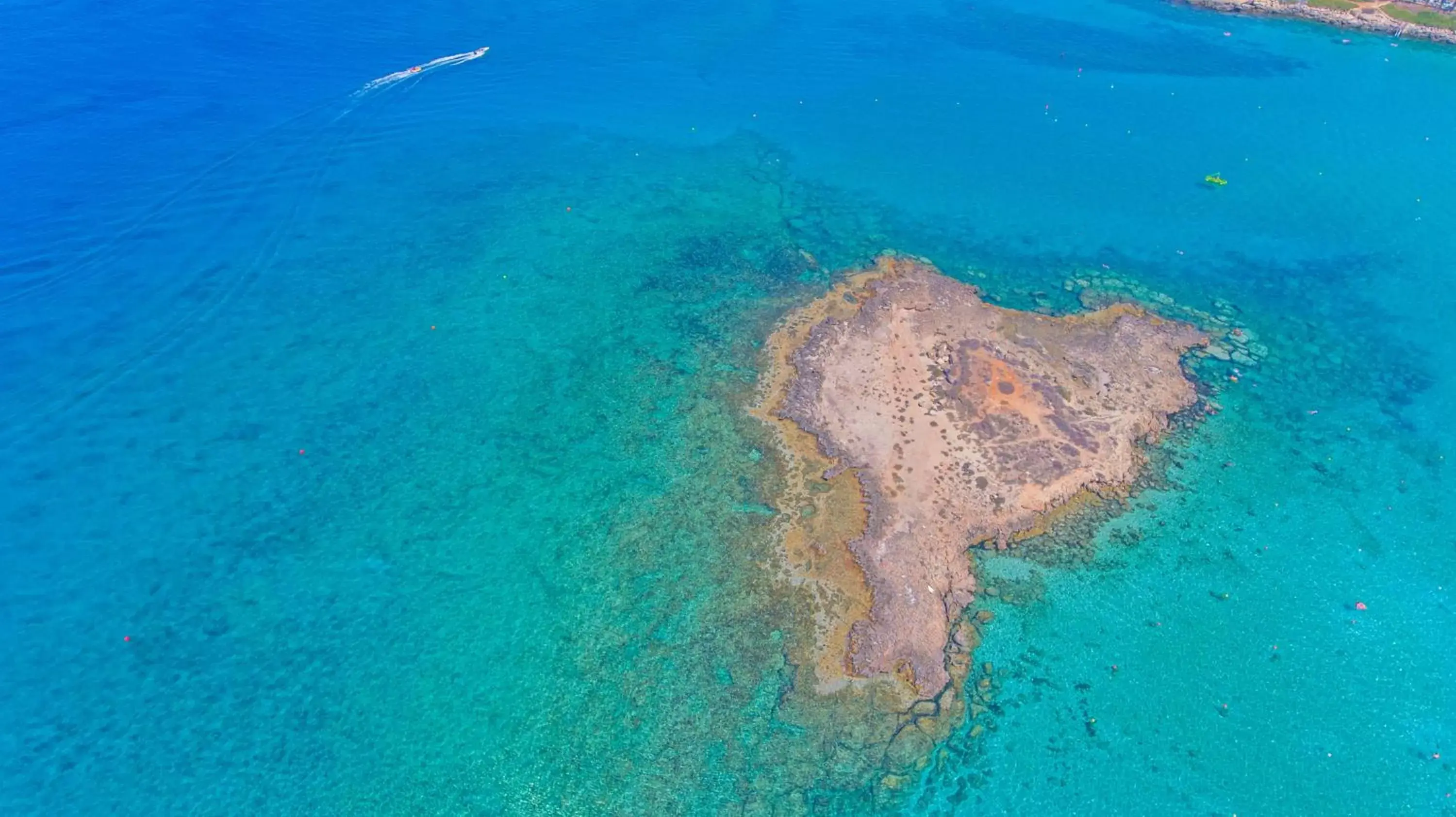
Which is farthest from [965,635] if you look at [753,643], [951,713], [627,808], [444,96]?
[444,96]

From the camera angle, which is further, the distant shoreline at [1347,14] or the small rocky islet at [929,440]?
the distant shoreline at [1347,14]

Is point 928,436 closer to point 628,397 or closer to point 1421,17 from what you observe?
point 628,397

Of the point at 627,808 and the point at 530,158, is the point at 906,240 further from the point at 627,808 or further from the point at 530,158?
the point at 627,808

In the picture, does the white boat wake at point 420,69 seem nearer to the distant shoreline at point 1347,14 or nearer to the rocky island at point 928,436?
the rocky island at point 928,436

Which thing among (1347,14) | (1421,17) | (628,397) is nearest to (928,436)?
(628,397)

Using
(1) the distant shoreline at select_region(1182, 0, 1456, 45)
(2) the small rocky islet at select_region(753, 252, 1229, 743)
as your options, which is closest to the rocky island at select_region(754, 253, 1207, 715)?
(2) the small rocky islet at select_region(753, 252, 1229, 743)

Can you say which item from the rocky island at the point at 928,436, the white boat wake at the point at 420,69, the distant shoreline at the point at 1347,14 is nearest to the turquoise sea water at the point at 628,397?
the white boat wake at the point at 420,69

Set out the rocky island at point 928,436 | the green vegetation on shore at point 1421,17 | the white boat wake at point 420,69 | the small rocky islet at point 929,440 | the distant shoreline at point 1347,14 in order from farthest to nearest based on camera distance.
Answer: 1. the green vegetation on shore at point 1421,17
2. the distant shoreline at point 1347,14
3. the white boat wake at point 420,69
4. the rocky island at point 928,436
5. the small rocky islet at point 929,440

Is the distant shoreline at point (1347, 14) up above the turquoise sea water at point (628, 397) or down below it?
above
